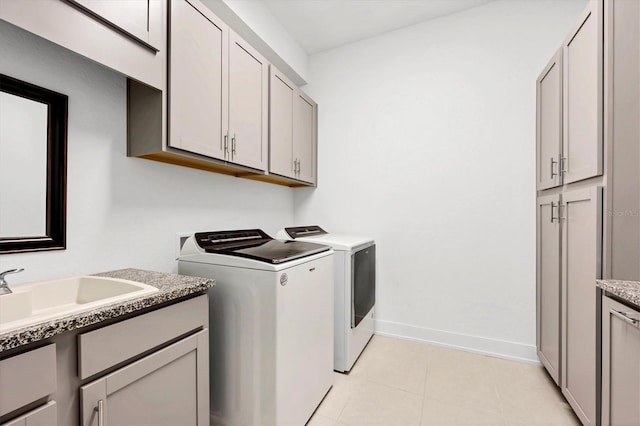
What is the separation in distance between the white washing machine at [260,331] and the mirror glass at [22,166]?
0.65 m

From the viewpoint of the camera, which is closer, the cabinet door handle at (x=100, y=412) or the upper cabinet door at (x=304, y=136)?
the cabinet door handle at (x=100, y=412)

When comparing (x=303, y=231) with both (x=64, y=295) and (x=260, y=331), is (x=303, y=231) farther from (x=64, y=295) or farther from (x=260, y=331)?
(x=64, y=295)

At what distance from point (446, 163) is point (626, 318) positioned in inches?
63.7

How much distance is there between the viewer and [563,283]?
5.49 feet

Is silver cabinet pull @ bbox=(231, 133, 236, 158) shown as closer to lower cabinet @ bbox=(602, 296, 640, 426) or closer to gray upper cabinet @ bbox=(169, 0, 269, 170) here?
gray upper cabinet @ bbox=(169, 0, 269, 170)

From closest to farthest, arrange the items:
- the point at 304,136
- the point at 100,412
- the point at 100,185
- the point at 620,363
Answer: the point at 100,412
the point at 620,363
the point at 100,185
the point at 304,136

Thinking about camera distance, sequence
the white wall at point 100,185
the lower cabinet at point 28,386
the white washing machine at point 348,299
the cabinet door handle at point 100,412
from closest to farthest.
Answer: the lower cabinet at point 28,386, the cabinet door handle at point 100,412, the white wall at point 100,185, the white washing machine at point 348,299

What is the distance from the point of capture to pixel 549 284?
190 centimetres

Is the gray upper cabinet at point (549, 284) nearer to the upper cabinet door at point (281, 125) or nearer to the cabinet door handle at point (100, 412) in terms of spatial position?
the upper cabinet door at point (281, 125)

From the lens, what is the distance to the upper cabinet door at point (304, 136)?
8.45 ft

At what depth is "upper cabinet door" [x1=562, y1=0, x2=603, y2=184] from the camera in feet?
4.41

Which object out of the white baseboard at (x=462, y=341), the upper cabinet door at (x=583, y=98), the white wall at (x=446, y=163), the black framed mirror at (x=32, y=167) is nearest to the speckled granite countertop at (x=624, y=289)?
the upper cabinet door at (x=583, y=98)

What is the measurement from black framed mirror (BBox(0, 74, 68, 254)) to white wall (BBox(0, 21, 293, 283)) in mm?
33

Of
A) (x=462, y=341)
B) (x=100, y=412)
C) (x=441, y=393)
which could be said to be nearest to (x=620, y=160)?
(x=441, y=393)
